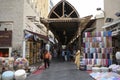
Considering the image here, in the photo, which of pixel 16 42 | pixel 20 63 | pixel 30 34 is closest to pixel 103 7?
pixel 30 34

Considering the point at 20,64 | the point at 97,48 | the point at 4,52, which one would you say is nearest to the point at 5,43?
the point at 4,52

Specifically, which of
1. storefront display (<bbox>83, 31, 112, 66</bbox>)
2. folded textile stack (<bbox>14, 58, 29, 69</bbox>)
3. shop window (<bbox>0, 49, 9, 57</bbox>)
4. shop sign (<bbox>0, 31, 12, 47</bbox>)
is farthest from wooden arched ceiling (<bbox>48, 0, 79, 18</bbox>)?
folded textile stack (<bbox>14, 58, 29, 69</bbox>)

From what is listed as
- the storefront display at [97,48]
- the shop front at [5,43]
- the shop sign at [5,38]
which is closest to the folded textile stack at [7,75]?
the storefront display at [97,48]

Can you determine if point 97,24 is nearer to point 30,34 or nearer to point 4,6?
point 30,34

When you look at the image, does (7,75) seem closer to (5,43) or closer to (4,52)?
(5,43)

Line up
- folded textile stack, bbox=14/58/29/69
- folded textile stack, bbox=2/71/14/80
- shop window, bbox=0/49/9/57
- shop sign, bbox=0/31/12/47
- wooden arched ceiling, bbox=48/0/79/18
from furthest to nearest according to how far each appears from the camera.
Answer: wooden arched ceiling, bbox=48/0/79/18, shop window, bbox=0/49/9/57, shop sign, bbox=0/31/12/47, folded textile stack, bbox=14/58/29/69, folded textile stack, bbox=2/71/14/80

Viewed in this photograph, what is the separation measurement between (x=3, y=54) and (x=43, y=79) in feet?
31.6

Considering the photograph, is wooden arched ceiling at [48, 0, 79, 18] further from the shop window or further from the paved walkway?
the paved walkway

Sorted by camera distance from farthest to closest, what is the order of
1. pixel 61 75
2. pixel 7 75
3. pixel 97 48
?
pixel 97 48, pixel 61 75, pixel 7 75

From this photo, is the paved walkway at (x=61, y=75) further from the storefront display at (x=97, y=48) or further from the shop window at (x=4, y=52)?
the shop window at (x=4, y=52)

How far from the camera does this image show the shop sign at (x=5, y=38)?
25109mm

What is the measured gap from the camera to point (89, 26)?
40.3 metres

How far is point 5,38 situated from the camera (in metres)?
25.2

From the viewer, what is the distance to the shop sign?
25.1 metres
